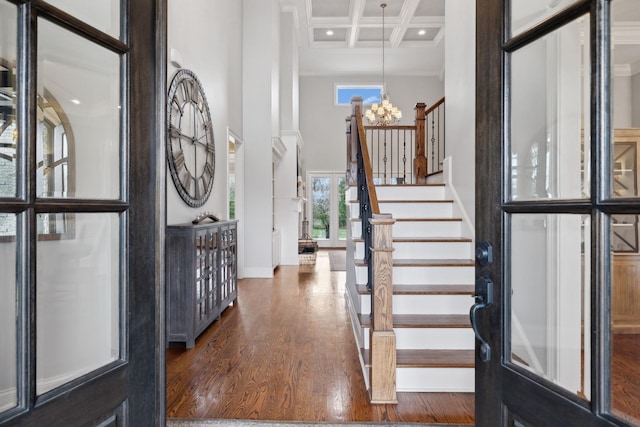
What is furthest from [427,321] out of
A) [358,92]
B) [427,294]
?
[358,92]

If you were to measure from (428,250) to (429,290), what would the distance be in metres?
0.58

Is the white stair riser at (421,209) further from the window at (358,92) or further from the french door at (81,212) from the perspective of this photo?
the window at (358,92)

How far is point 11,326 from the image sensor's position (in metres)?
0.76

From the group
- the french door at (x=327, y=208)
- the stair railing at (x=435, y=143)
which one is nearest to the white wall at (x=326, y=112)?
the french door at (x=327, y=208)

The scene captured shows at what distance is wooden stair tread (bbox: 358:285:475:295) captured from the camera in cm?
270

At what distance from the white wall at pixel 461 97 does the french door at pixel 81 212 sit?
2794 millimetres

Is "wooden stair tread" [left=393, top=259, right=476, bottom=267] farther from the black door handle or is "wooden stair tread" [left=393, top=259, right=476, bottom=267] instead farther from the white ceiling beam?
the white ceiling beam

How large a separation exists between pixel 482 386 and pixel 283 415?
1.28 m

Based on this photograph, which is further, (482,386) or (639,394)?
(482,386)

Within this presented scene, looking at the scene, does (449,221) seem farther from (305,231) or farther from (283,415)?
(305,231)

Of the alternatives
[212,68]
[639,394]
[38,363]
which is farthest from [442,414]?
[212,68]

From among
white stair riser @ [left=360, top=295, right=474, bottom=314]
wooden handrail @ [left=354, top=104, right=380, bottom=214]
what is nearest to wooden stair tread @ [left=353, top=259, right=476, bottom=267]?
white stair riser @ [left=360, top=295, right=474, bottom=314]

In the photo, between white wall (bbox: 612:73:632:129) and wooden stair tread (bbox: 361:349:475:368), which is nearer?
white wall (bbox: 612:73:632:129)

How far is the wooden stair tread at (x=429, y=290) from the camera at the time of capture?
106 inches
